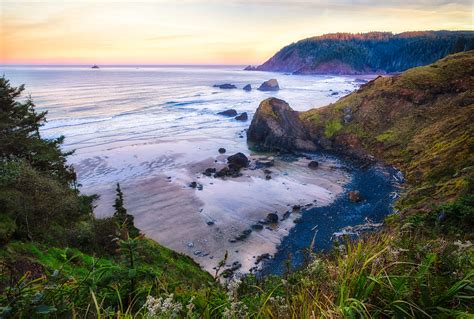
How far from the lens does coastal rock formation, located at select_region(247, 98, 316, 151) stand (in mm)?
49062

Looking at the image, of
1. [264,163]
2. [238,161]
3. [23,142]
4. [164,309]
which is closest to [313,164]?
[264,163]

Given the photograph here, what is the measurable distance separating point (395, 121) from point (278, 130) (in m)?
17.3

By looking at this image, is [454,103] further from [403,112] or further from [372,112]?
[372,112]

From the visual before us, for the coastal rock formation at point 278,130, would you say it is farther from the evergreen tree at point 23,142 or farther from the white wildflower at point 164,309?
the white wildflower at point 164,309

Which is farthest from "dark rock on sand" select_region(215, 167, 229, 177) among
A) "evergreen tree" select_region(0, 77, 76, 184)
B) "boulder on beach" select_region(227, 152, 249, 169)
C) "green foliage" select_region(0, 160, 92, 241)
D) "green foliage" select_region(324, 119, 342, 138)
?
"green foliage" select_region(0, 160, 92, 241)

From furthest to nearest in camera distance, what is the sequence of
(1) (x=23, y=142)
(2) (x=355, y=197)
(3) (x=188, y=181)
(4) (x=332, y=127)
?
(4) (x=332, y=127) → (3) (x=188, y=181) → (2) (x=355, y=197) → (1) (x=23, y=142)

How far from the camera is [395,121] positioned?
47469mm

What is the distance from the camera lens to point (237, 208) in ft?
95.1

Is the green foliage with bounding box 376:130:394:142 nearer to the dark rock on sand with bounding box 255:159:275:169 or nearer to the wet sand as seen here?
the wet sand

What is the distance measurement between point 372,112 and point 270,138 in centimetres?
1663

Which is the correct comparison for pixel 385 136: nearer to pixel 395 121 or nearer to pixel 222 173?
pixel 395 121

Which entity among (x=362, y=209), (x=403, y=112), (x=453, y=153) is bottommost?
(x=362, y=209)

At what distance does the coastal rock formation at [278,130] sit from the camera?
49062 mm

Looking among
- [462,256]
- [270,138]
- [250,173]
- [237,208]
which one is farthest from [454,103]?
[462,256]
